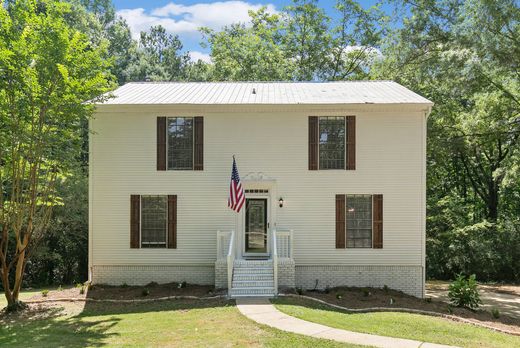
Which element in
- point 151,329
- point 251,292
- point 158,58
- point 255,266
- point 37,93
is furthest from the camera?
point 158,58

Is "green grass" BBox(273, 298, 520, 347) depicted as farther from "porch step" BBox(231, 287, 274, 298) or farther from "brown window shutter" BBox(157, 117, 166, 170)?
"brown window shutter" BBox(157, 117, 166, 170)

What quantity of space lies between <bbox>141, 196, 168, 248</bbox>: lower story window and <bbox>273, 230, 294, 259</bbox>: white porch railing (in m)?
3.51

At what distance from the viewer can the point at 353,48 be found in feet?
88.9

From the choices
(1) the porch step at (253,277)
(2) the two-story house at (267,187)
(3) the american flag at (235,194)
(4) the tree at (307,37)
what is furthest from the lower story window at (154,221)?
(4) the tree at (307,37)

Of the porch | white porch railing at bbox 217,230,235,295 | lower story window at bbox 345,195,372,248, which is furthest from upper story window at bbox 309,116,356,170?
white porch railing at bbox 217,230,235,295

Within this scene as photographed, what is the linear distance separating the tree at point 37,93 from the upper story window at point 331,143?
21.0 ft

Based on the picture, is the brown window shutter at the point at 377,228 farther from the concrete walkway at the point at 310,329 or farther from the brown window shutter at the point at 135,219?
the brown window shutter at the point at 135,219

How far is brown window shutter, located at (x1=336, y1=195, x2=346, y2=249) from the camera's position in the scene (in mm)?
13375

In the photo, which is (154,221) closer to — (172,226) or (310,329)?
(172,226)

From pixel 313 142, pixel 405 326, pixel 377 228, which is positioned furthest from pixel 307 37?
pixel 405 326

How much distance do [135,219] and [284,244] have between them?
4673mm

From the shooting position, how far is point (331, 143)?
44.3 feet

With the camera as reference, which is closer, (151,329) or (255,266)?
(151,329)

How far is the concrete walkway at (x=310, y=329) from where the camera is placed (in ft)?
26.0
